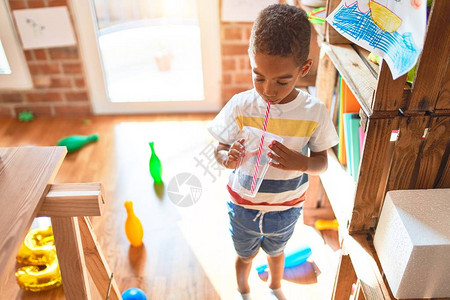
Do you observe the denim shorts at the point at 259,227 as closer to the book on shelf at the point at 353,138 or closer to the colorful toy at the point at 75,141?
the book on shelf at the point at 353,138

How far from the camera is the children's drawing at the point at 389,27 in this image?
0.73 meters

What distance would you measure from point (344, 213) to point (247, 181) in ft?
1.06

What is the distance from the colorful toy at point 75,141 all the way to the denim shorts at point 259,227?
1.39 m

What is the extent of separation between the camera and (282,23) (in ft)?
2.93

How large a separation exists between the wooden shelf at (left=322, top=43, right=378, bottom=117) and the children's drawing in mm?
118

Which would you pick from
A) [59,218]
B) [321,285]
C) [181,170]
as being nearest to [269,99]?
[59,218]

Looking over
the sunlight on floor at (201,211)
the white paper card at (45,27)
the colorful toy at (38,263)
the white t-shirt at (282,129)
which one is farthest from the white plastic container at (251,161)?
the white paper card at (45,27)

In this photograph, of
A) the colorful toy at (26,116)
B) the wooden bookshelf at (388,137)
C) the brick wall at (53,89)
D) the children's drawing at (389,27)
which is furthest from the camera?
the colorful toy at (26,116)

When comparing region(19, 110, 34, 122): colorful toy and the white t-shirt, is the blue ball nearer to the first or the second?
the white t-shirt

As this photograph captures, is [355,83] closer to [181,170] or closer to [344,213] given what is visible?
[344,213]

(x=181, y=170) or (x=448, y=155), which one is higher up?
(x=448, y=155)

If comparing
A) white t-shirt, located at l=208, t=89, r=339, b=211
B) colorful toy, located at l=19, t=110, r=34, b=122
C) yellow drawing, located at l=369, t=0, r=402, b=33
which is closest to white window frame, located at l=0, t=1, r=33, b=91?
colorful toy, located at l=19, t=110, r=34, b=122

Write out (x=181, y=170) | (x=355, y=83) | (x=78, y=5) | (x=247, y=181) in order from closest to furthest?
(x=355, y=83) < (x=247, y=181) < (x=181, y=170) < (x=78, y=5)

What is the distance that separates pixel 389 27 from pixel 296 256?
1.01m
